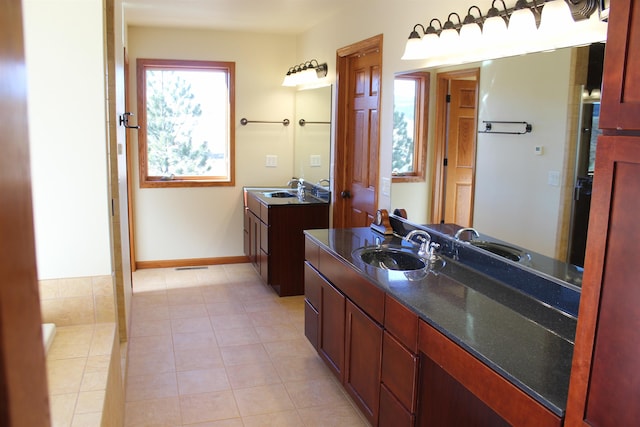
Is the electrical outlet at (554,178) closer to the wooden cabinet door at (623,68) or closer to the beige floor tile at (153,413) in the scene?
the wooden cabinet door at (623,68)

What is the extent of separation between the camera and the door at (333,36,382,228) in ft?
12.5

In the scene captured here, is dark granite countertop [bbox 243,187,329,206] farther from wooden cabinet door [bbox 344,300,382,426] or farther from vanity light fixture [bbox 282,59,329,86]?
wooden cabinet door [bbox 344,300,382,426]

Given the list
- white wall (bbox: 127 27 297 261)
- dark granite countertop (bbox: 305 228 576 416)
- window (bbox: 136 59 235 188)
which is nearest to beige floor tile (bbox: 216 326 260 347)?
dark granite countertop (bbox: 305 228 576 416)

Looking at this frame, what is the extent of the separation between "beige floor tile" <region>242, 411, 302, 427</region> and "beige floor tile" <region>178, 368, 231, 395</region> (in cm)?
37

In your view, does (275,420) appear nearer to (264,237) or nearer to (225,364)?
(225,364)

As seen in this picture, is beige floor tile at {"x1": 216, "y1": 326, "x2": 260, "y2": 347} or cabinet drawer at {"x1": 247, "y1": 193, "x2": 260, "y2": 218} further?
cabinet drawer at {"x1": 247, "y1": 193, "x2": 260, "y2": 218}

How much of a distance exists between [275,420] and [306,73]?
316 cm

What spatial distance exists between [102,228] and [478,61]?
194 centimetres

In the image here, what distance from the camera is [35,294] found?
0.41 meters

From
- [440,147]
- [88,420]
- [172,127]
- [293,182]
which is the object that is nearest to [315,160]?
[293,182]

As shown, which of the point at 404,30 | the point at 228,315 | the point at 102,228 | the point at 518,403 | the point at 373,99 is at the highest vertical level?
the point at 404,30

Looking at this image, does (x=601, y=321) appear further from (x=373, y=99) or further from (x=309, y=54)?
(x=309, y=54)

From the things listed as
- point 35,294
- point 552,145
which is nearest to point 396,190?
point 552,145

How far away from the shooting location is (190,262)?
5.63 m
